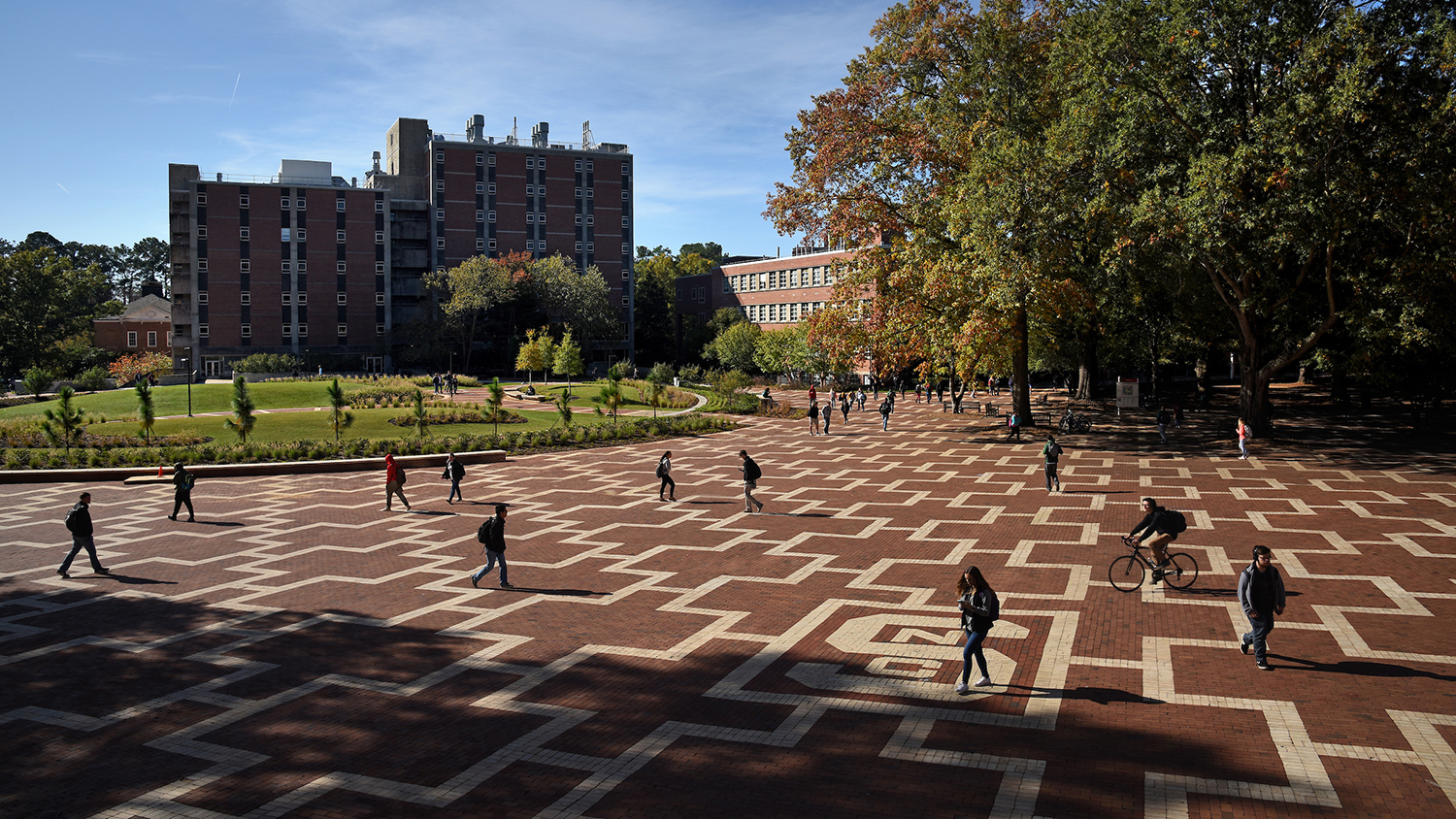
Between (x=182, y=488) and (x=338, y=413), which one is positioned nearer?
(x=182, y=488)

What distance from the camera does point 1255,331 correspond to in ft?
105

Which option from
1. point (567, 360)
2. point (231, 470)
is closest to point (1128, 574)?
point (231, 470)

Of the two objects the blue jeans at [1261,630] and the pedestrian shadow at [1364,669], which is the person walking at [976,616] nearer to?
the blue jeans at [1261,630]

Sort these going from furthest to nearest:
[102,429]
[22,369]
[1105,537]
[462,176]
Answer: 1. [462,176]
2. [22,369]
3. [102,429]
4. [1105,537]

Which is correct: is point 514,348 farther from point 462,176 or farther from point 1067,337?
point 1067,337

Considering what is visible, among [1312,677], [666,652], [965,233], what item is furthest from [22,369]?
[1312,677]

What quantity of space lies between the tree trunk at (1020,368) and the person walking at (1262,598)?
23.3 metres

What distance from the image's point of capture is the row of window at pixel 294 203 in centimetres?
8475

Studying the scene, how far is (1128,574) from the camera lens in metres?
14.2

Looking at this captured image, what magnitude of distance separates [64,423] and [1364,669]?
3814cm

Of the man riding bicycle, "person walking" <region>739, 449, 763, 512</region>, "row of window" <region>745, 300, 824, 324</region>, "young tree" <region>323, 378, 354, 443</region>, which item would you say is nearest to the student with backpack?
the man riding bicycle

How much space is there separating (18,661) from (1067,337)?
4774 cm

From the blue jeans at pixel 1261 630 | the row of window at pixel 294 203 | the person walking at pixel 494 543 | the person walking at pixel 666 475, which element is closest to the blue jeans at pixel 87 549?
the person walking at pixel 494 543

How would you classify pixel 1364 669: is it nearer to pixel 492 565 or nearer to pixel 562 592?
pixel 562 592
